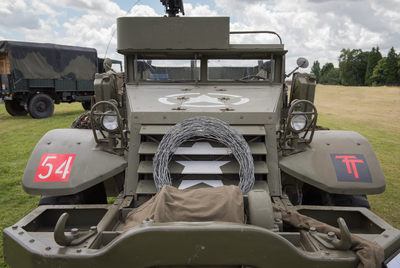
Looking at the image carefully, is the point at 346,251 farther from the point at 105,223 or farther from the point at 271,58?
the point at 271,58

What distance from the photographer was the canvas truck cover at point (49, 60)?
13.2 metres

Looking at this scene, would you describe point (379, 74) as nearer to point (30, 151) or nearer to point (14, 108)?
point (14, 108)

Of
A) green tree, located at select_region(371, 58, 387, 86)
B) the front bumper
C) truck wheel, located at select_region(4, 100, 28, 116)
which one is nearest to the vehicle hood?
the front bumper

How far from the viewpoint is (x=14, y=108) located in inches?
581

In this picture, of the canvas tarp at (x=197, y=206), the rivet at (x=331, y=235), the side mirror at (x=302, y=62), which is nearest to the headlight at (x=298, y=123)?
the canvas tarp at (x=197, y=206)

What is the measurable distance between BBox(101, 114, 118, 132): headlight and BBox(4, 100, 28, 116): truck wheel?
515 inches

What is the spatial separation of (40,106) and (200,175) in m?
12.6

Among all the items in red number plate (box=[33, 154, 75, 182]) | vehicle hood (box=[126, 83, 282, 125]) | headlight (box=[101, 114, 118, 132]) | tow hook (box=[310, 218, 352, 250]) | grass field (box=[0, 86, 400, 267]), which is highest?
vehicle hood (box=[126, 83, 282, 125])

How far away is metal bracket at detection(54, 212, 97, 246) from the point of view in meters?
2.11

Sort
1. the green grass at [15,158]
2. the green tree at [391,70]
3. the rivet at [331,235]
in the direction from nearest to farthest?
the rivet at [331,235]
the green grass at [15,158]
the green tree at [391,70]

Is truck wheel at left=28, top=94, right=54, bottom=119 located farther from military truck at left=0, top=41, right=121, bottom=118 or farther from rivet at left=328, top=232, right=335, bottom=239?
rivet at left=328, top=232, right=335, bottom=239

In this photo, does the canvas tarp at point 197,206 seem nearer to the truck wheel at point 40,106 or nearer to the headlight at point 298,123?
the headlight at point 298,123

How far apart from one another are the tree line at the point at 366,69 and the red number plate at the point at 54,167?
166 feet

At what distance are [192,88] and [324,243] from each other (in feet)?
8.54
